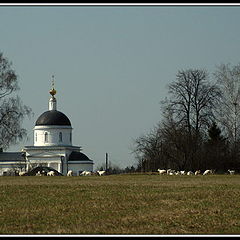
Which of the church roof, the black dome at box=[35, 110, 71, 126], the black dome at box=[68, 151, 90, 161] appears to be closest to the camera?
the black dome at box=[35, 110, 71, 126]

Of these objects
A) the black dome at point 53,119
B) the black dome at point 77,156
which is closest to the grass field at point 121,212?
the black dome at point 53,119

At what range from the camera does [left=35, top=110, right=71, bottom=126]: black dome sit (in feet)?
425

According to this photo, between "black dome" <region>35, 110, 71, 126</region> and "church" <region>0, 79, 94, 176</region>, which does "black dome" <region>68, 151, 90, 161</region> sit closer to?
"church" <region>0, 79, 94, 176</region>

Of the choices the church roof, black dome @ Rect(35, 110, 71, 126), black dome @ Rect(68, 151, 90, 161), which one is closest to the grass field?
black dome @ Rect(35, 110, 71, 126)

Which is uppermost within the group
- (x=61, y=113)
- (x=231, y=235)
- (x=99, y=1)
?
(x=61, y=113)

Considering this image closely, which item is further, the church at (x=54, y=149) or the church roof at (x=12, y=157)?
the church roof at (x=12, y=157)

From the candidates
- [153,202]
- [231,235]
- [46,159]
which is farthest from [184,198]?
[46,159]

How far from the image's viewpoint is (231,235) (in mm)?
17047

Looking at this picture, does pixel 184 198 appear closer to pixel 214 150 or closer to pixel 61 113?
pixel 214 150

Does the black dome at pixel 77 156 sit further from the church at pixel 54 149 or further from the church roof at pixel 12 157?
the church roof at pixel 12 157

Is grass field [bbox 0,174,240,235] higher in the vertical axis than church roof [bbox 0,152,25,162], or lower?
lower

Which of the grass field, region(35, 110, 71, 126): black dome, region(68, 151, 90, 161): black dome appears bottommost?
the grass field

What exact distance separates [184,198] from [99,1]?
6896mm

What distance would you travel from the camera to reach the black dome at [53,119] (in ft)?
425
